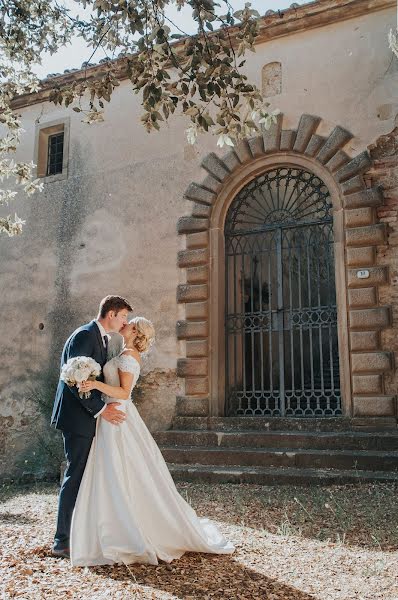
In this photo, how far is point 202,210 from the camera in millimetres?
8852

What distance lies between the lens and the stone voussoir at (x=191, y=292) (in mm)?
8593

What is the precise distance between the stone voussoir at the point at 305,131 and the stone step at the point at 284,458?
14.0 ft

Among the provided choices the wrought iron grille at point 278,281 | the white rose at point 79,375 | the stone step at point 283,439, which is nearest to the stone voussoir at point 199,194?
the wrought iron grille at point 278,281

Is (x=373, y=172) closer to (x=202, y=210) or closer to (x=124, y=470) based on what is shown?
(x=202, y=210)

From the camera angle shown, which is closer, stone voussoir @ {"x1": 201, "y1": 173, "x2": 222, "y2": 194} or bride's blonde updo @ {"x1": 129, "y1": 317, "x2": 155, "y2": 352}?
bride's blonde updo @ {"x1": 129, "y1": 317, "x2": 155, "y2": 352}

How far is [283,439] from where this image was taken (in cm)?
734

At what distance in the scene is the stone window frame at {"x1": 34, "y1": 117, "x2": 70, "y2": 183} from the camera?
1067 cm

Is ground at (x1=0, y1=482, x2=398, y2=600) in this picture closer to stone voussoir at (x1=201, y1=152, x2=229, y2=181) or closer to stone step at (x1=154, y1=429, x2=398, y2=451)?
stone step at (x1=154, y1=429, x2=398, y2=451)

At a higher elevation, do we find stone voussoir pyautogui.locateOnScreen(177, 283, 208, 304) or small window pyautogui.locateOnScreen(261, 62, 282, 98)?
small window pyautogui.locateOnScreen(261, 62, 282, 98)

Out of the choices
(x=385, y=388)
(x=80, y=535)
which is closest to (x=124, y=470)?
(x=80, y=535)

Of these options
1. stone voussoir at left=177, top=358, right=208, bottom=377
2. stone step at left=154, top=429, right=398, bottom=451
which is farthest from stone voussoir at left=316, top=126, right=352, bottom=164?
stone step at left=154, top=429, right=398, bottom=451

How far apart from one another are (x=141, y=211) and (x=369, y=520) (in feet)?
20.3

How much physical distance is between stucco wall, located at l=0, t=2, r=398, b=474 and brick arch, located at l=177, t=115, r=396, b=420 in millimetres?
254

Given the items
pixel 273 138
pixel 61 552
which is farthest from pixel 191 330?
pixel 61 552
